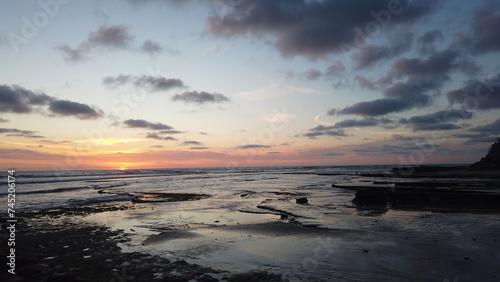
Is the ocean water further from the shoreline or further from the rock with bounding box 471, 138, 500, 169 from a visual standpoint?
the rock with bounding box 471, 138, 500, 169

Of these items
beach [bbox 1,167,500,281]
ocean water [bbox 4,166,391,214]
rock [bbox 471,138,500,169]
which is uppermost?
rock [bbox 471,138,500,169]

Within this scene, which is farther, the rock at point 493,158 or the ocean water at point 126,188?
the rock at point 493,158

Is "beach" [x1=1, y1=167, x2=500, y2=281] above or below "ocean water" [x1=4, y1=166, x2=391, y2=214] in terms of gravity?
above

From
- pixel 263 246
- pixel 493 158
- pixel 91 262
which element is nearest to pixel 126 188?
pixel 91 262

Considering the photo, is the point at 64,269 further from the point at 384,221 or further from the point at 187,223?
the point at 384,221

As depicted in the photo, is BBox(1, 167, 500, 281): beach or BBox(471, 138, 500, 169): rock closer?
BBox(1, 167, 500, 281): beach

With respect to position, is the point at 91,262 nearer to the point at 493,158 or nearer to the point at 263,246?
the point at 263,246

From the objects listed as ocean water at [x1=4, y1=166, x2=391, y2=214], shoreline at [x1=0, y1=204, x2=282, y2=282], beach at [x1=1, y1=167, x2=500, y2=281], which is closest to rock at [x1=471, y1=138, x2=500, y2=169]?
ocean water at [x1=4, y1=166, x2=391, y2=214]

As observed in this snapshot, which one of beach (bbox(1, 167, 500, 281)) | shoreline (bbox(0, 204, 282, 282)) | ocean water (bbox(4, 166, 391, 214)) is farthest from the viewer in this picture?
ocean water (bbox(4, 166, 391, 214))

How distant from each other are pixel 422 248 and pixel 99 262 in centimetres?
1329

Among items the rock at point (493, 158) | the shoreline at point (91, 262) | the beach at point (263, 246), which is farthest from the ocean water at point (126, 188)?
the rock at point (493, 158)

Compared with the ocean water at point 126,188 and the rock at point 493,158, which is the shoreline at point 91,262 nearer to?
the ocean water at point 126,188

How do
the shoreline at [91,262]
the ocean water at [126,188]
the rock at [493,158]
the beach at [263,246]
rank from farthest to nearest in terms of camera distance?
the rock at [493,158] → the ocean water at [126,188] → the beach at [263,246] → the shoreline at [91,262]

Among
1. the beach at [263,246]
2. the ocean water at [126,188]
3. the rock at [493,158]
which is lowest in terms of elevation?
the ocean water at [126,188]
